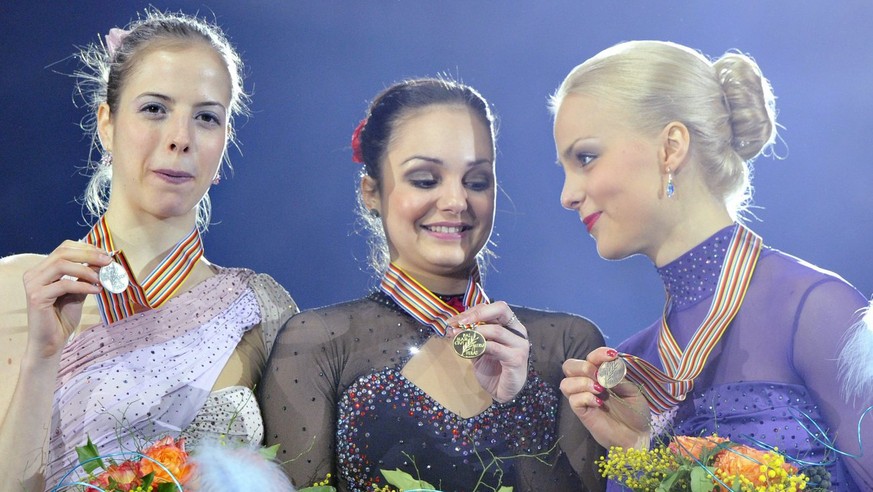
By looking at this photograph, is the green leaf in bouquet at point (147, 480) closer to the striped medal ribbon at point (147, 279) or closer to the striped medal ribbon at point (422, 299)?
the striped medal ribbon at point (147, 279)

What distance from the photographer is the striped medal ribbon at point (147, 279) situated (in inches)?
100

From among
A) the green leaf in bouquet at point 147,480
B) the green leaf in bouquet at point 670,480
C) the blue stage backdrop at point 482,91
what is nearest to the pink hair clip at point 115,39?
the blue stage backdrop at point 482,91

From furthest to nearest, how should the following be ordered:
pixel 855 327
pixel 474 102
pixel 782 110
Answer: pixel 782 110 < pixel 474 102 < pixel 855 327

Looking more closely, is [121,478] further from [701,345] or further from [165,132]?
[701,345]

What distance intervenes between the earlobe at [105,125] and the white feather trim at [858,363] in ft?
6.29

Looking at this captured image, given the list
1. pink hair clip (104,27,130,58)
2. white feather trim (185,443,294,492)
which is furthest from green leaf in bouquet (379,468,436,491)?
pink hair clip (104,27,130,58)

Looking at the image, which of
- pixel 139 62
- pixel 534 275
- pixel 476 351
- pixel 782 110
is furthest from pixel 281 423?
pixel 782 110

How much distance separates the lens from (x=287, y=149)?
118 inches

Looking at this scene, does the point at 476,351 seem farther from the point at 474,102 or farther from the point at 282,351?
the point at 474,102

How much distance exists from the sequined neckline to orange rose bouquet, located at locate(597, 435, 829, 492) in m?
0.45

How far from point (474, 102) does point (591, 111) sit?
328 millimetres

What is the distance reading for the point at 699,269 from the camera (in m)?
2.54

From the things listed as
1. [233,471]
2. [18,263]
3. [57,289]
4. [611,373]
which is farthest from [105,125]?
[611,373]

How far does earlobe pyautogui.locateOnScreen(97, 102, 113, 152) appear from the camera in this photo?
2701 millimetres
